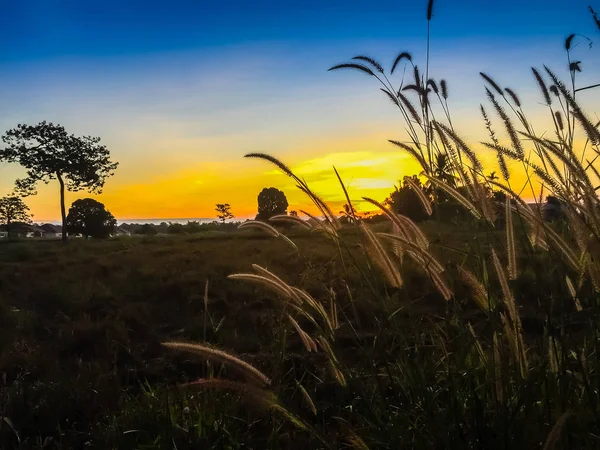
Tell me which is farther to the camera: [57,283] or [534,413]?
[57,283]

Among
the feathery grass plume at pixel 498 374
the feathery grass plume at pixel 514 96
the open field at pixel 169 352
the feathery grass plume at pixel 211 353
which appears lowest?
the open field at pixel 169 352

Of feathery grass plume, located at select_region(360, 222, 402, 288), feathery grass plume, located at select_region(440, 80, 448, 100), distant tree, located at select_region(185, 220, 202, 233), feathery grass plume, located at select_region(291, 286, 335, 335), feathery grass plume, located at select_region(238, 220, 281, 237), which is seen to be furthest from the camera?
distant tree, located at select_region(185, 220, 202, 233)

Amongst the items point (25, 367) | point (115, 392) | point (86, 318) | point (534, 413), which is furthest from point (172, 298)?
point (534, 413)

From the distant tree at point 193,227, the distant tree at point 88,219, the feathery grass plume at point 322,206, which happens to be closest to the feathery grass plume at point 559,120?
the feathery grass plume at point 322,206

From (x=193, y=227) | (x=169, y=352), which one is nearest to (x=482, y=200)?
(x=169, y=352)

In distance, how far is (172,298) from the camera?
7.59 meters

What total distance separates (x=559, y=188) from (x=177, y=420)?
7.00 feet

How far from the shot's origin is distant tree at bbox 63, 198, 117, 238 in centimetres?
3443

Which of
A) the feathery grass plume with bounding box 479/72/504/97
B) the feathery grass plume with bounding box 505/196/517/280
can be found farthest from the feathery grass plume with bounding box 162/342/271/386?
the feathery grass plume with bounding box 479/72/504/97

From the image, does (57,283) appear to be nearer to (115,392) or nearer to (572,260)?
(115,392)

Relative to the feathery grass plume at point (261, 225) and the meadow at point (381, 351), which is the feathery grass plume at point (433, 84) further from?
the feathery grass plume at point (261, 225)

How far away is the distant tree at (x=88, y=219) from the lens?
34434 millimetres

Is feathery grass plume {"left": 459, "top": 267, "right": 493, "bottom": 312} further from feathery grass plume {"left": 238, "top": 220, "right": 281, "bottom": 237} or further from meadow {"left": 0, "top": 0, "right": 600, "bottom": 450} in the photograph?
feathery grass plume {"left": 238, "top": 220, "right": 281, "bottom": 237}

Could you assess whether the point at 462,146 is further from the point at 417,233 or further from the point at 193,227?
the point at 193,227
